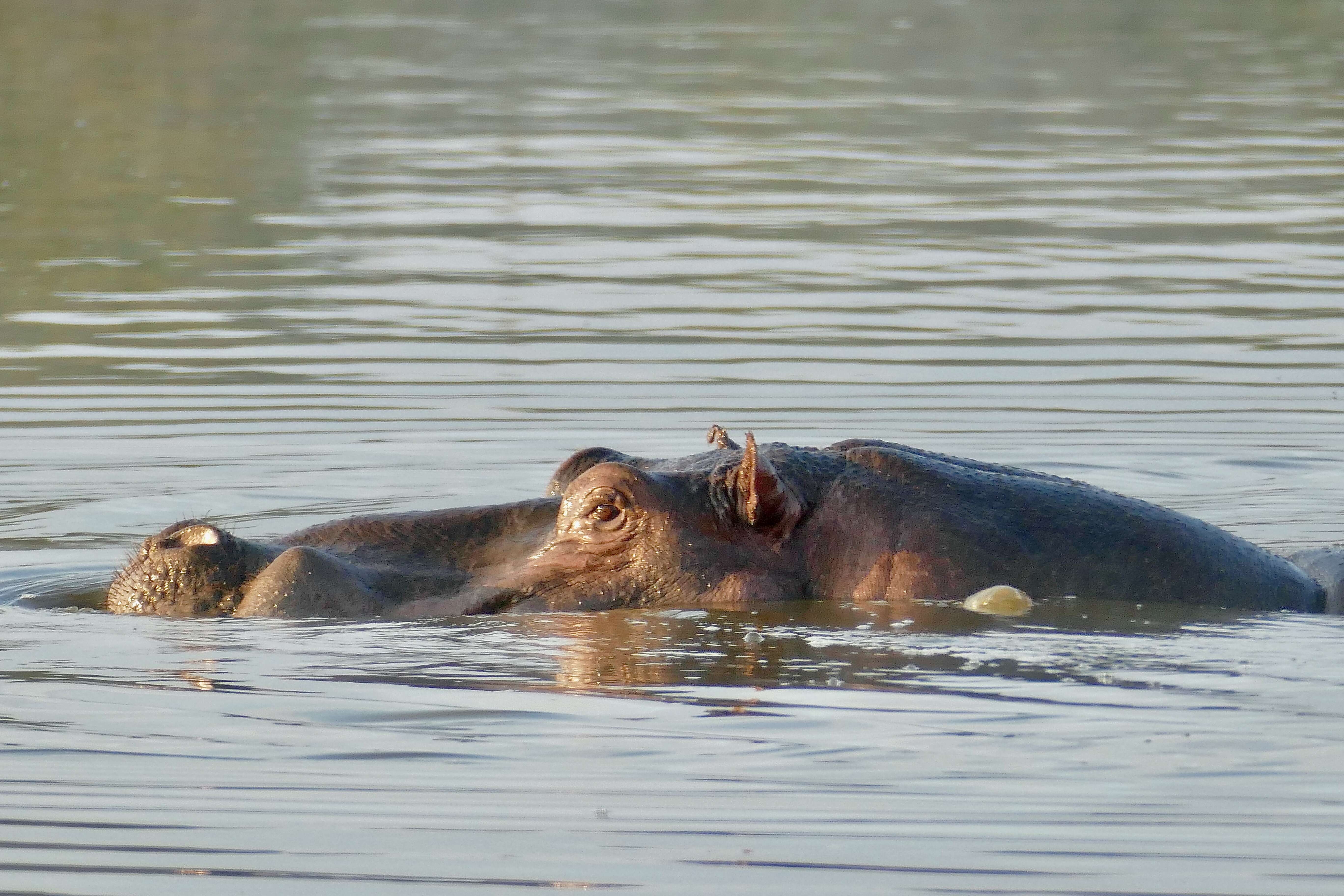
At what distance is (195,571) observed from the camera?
244 inches

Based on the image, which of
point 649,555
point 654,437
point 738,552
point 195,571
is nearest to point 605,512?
point 649,555

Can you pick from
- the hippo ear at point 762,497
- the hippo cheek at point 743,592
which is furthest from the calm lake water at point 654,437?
the hippo ear at point 762,497

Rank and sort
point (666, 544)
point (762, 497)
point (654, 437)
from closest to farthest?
point (762, 497) < point (666, 544) < point (654, 437)

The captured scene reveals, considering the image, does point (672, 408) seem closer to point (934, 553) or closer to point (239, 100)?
point (934, 553)

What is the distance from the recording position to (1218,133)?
23672 millimetres

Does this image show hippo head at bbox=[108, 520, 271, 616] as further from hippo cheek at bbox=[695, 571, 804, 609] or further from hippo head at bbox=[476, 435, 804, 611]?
hippo cheek at bbox=[695, 571, 804, 609]

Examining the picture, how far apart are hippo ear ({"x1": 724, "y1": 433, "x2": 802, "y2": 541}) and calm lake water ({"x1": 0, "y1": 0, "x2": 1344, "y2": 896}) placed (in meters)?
0.23

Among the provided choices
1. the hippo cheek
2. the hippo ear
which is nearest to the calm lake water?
the hippo cheek

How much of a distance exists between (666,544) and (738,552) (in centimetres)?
19

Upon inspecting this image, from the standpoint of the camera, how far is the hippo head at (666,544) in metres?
6.19

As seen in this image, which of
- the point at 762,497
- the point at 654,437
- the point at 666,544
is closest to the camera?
the point at 762,497

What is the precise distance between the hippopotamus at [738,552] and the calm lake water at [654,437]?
75 millimetres

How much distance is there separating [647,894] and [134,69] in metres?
29.9

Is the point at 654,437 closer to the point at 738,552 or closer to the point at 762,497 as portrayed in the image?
the point at 738,552
